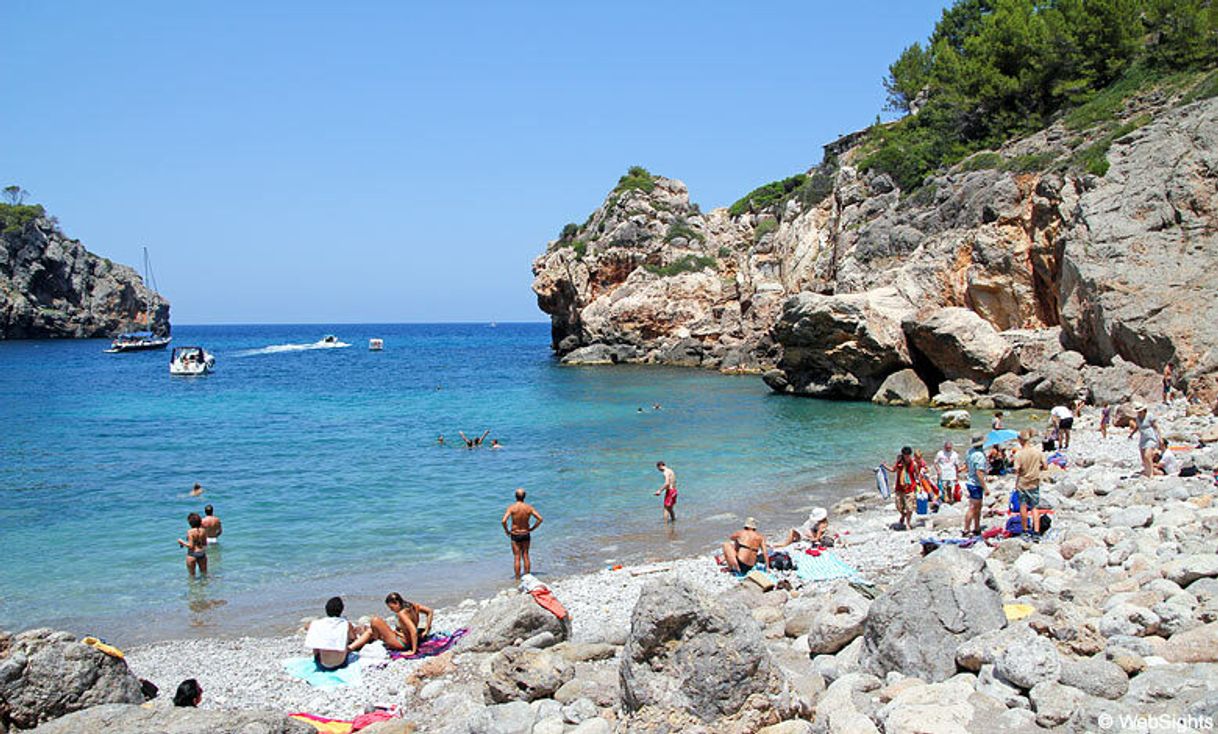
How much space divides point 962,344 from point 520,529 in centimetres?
2508

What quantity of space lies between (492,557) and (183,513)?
888cm

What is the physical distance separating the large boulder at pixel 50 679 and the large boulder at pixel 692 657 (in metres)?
5.52

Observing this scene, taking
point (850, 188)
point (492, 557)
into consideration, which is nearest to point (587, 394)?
point (850, 188)

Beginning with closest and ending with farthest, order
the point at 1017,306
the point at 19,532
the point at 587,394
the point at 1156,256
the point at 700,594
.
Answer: the point at 700,594 < the point at 19,532 < the point at 1156,256 < the point at 1017,306 < the point at 587,394

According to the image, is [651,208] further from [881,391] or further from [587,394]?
[881,391]

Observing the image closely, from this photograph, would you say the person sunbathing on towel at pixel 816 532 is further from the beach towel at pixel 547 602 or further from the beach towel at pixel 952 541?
the beach towel at pixel 547 602

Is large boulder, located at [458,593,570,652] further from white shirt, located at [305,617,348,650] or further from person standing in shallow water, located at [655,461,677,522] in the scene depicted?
person standing in shallow water, located at [655,461,677,522]

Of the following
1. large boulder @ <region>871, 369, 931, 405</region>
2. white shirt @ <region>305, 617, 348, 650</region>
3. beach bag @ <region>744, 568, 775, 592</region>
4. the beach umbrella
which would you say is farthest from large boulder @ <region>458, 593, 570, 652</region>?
large boulder @ <region>871, 369, 931, 405</region>

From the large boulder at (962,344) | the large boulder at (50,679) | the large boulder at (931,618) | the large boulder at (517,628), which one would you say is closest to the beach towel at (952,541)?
the large boulder at (931,618)

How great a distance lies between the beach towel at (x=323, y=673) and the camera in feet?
31.8

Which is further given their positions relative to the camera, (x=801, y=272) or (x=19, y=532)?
(x=801, y=272)

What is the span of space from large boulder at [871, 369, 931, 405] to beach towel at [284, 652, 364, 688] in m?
29.9

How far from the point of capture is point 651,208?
70562 mm

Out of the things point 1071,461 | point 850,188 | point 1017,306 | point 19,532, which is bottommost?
point 19,532
